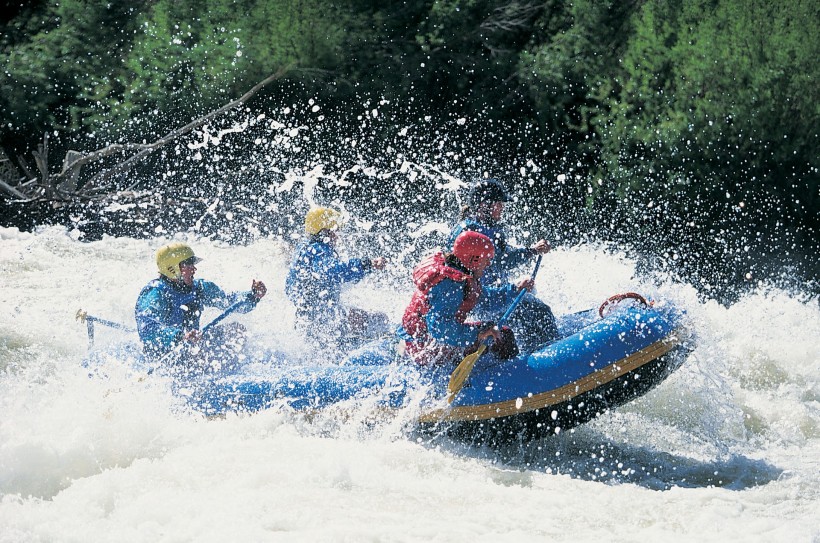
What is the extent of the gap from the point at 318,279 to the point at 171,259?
1.17 metres

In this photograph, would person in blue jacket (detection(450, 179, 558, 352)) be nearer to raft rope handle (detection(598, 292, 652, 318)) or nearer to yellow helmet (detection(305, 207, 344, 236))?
raft rope handle (detection(598, 292, 652, 318))

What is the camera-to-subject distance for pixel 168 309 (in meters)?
6.90

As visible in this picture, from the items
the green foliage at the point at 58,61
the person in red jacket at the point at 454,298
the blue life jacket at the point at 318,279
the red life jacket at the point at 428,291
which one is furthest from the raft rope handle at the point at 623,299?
the green foliage at the point at 58,61

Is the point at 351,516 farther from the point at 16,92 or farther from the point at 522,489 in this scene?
the point at 16,92

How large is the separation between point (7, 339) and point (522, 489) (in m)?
4.92

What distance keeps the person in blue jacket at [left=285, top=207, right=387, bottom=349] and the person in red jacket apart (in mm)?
1502

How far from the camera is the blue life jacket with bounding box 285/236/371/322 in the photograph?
7.55 metres

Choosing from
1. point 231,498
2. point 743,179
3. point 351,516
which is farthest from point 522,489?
point 743,179

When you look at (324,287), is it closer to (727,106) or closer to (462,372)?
(462,372)

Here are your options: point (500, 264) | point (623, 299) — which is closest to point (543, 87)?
point (500, 264)

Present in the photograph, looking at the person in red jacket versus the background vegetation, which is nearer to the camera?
the person in red jacket

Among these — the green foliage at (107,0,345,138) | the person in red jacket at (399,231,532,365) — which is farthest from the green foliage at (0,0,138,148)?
the person in red jacket at (399,231,532,365)

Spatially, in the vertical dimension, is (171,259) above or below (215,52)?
below

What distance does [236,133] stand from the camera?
14117 mm
